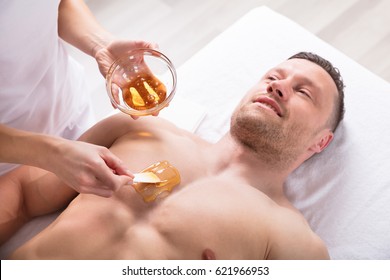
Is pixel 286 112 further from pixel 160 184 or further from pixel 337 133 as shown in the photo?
pixel 160 184

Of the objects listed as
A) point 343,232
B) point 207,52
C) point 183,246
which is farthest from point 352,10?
point 183,246

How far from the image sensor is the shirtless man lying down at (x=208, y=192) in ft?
4.72

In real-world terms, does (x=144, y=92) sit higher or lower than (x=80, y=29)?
lower

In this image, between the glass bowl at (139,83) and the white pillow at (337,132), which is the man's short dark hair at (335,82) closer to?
the white pillow at (337,132)

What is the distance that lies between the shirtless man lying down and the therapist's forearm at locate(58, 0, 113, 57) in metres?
0.26

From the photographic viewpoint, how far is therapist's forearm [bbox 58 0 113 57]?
1610 mm

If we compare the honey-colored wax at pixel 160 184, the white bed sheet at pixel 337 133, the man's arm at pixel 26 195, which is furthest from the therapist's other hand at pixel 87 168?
the white bed sheet at pixel 337 133

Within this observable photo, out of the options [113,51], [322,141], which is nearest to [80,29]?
[113,51]

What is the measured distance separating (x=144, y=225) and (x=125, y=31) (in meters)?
1.57

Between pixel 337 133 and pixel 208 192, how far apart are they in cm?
64

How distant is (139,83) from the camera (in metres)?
1.48

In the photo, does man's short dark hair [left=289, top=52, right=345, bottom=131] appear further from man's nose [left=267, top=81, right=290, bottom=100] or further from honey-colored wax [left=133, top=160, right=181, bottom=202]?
honey-colored wax [left=133, top=160, right=181, bottom=202]

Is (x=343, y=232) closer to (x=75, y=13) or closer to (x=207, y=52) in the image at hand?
(x=207, y=52)
